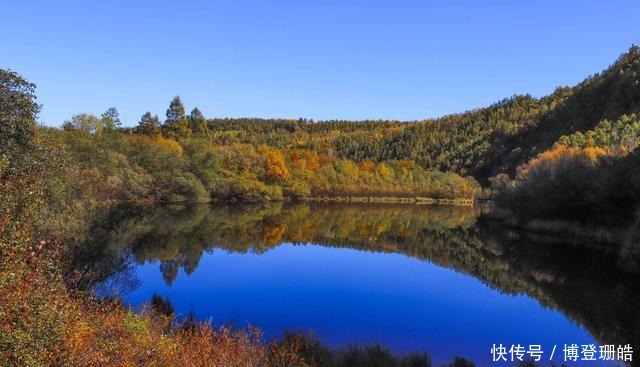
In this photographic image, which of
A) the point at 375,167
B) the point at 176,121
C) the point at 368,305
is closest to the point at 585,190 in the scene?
the point at 368,305

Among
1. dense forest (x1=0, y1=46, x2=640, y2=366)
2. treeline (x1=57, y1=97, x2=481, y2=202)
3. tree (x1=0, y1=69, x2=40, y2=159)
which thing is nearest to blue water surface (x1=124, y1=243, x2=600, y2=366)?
dense forest (x1=0, y1=46, x2=640, y2=366)

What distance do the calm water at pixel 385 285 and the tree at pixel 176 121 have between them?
222ft

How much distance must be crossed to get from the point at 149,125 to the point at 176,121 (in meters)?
6.46

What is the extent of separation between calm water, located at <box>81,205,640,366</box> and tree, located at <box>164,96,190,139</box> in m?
67.7

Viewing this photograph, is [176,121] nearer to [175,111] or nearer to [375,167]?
[175,111]

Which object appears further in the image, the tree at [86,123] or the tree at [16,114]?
the tree at [86,123]

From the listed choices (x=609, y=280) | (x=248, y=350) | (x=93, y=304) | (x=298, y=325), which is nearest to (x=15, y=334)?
(x=248, y=350)

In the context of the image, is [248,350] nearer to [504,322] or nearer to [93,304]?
[93,304]

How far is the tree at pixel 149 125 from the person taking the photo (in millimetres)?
116312

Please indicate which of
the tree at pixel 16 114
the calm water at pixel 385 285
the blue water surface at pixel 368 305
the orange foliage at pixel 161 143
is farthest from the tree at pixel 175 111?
the tree at pixel 16 114

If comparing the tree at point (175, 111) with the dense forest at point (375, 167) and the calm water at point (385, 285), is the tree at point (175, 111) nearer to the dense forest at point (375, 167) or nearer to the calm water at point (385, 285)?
the dense forest at point (375, 167)

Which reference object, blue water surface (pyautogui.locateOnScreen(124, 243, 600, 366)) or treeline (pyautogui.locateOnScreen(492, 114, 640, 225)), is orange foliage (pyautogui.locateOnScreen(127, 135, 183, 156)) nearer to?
treeline (pyautogui.locateOnScreen(492, 114, 640, 225))

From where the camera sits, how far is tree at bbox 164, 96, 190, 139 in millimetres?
115312

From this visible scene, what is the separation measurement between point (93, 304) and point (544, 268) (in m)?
27.5
